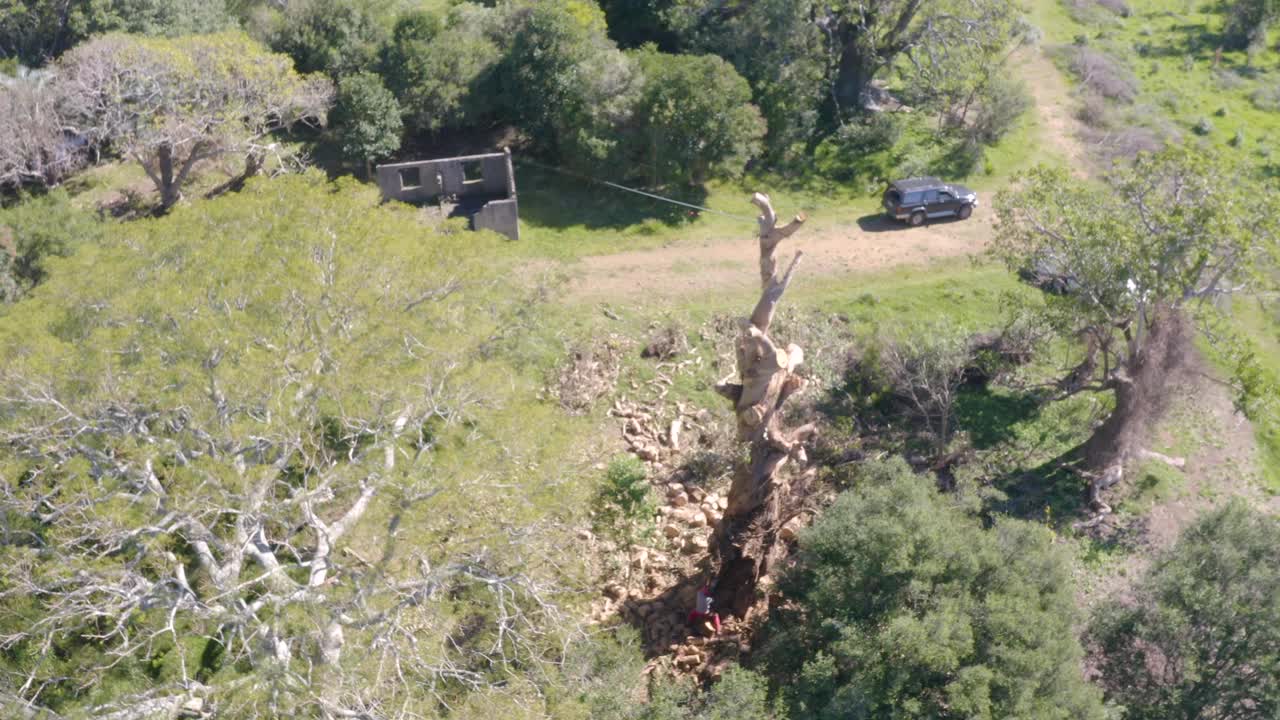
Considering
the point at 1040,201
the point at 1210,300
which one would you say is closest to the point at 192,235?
the point at 1040,201

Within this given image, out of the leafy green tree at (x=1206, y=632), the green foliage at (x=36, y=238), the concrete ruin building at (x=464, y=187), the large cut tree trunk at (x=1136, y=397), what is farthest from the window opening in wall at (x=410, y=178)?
the leafy green tree at (x=1206, y=632)

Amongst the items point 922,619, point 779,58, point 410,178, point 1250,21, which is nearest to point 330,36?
point 410,178

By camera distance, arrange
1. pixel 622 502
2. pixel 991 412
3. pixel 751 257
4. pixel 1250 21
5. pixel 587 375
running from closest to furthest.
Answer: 1. pixel 622 502
2. pixel 587 375
3. pixel 991 412
4. pixel 751 257
5. pixel 1250 21

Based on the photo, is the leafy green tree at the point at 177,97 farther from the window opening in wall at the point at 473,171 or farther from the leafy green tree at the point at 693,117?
the leafy green tree at the point at 693,117

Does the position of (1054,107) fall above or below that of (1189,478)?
above

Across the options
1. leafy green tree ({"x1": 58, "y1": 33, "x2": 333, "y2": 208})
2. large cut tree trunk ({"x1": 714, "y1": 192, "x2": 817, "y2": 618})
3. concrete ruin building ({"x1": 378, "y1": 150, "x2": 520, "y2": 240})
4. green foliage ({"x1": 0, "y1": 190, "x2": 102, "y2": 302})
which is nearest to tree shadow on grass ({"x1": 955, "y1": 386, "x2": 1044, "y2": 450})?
large cut tree trunk ({"x1": 714, "y1": 192, "x2": 817, "y2": 618})

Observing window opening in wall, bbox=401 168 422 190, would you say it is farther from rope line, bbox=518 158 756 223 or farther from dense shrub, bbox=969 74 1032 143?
dense shrub, bbox=969 74 1032 143

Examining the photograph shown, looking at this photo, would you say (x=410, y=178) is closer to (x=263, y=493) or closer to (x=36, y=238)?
(x=36, y=238)
